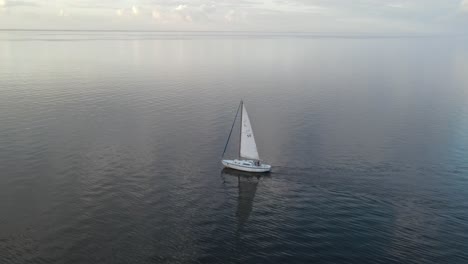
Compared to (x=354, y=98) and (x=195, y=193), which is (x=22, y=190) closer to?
(x=195, y=193)

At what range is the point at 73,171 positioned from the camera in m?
76.2

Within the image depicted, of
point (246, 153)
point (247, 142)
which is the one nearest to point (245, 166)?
point (246, 153)

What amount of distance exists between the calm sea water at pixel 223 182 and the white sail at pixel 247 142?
16.0ft

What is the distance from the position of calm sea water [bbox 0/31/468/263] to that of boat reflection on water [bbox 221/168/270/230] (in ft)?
1.07

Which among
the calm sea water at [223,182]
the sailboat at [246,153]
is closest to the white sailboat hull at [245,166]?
the sailboat at [246,153]

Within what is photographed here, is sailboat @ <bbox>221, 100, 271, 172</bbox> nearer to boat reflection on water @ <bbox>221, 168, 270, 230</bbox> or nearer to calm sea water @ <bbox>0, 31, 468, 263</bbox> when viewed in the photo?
boat reflection on water @ <bbox>221, 168, 270, 230</bbox>

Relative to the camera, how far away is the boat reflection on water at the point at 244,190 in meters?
63.8

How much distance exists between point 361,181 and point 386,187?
443cm

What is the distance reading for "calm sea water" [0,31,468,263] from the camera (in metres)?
54.7

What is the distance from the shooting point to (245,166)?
79.6 metres

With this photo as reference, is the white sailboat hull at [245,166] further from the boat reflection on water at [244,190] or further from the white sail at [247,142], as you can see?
the white sail at [247,142]

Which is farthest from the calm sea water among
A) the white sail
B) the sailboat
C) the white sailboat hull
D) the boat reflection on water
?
the white sail

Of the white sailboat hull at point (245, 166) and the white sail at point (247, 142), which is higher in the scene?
the white sail at point (247, 142)

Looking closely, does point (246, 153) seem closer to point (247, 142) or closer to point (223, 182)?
point (247, 142)
